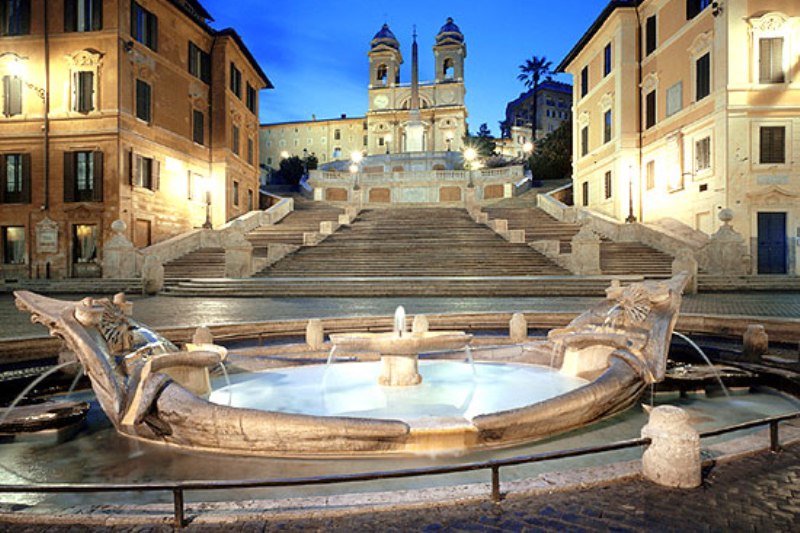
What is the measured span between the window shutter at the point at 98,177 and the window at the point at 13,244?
174 inches

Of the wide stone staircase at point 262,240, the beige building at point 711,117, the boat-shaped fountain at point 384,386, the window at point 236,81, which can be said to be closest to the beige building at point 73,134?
the wide stone staircase at point 262,240

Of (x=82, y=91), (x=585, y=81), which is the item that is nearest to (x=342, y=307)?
(x=82, y=91)

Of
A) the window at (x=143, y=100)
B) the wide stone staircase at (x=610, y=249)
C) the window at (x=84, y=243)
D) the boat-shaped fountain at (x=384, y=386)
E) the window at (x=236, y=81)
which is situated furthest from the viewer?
the window at (x=236, y=81)

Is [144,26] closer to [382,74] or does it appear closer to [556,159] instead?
[556,159]

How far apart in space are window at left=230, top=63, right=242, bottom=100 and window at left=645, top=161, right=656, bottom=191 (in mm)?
29085

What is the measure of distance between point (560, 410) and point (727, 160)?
77.4ft

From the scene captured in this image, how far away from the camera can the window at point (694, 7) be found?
25.7 metres

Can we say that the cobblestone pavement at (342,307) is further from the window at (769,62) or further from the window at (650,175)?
the window at (650,175)

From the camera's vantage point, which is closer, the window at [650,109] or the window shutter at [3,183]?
the window shutter at [3,183]

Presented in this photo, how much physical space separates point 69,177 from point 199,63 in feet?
41.0

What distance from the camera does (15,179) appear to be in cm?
2745

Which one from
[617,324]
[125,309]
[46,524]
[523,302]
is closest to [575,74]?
[523,302]

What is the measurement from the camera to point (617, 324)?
7.09m

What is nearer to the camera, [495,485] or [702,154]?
[495,485]
